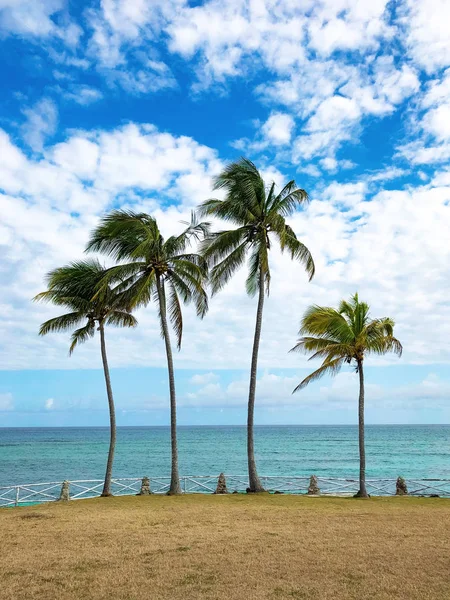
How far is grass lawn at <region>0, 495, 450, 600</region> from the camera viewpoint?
22.9 ft

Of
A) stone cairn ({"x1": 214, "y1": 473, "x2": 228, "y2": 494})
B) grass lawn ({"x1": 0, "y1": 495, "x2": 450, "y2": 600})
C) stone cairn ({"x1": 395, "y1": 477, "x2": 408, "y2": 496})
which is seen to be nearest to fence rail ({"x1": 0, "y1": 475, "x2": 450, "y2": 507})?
stone cairn ({"x1": 214, "y1": 473, "x2": 228, "y2": 494})

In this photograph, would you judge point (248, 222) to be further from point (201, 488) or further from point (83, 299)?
point (201, 488)

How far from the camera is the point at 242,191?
2056cm

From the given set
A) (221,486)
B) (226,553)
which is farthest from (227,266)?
(226,553)

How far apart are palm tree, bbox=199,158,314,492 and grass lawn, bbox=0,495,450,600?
7.57m

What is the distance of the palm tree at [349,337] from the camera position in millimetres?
19266

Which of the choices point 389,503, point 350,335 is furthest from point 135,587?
point 350,335

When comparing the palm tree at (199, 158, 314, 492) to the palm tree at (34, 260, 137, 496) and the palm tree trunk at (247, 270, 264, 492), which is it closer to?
the palm tree trunk at (247, 270, 264, 492)

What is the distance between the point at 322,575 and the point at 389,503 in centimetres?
1017

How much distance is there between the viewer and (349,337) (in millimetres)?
19312

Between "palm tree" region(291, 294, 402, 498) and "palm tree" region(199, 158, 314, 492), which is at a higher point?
"palm tree" region(199, 158, 314, 492)

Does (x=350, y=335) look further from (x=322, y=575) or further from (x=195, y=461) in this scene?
(x=195, y=461)

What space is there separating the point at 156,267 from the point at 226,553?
504 inches

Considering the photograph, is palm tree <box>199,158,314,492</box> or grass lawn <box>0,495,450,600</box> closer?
grass lawn <box>0,495,450,600</box>
